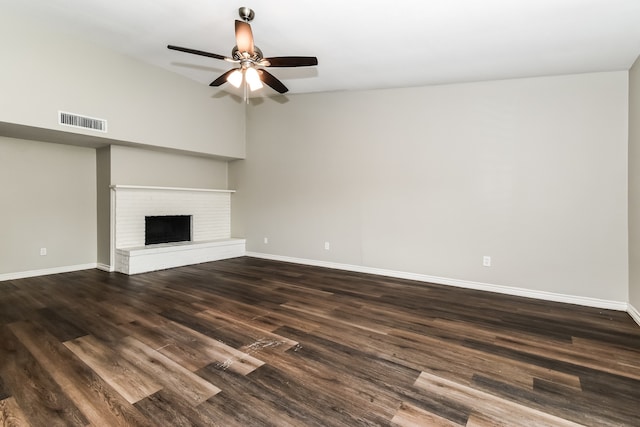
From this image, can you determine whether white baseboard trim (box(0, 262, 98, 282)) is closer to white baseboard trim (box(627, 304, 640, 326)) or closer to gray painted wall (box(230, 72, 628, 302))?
gray painted wall (box(230, 72, 628, 302))

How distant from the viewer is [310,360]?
2.12 meters

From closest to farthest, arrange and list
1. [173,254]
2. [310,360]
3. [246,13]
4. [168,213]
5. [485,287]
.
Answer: [310,360]
[246,13]
[485,287]
[173,254]
[168,213]

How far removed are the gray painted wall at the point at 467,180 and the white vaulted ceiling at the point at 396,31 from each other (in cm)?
40

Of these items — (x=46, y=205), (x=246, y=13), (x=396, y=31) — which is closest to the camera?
(x=246, y=13)

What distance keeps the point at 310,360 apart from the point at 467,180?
3.13 metres

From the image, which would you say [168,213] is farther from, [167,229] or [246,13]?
[246,13]

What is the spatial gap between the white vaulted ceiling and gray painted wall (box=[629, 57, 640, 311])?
0.90 feet

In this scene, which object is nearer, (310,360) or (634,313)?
(310,360)

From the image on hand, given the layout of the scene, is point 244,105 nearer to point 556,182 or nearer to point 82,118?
point 82,118

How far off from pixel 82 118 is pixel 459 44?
465 cm

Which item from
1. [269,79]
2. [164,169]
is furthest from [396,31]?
[164,169]

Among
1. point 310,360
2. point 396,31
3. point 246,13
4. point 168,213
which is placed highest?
point 246,13

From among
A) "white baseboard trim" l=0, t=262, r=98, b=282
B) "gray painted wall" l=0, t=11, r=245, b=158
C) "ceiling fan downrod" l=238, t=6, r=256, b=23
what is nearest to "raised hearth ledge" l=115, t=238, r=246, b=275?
"white baseboard trim" l=0, t=262, r=98, b=282

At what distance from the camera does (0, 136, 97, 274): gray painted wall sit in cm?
425
